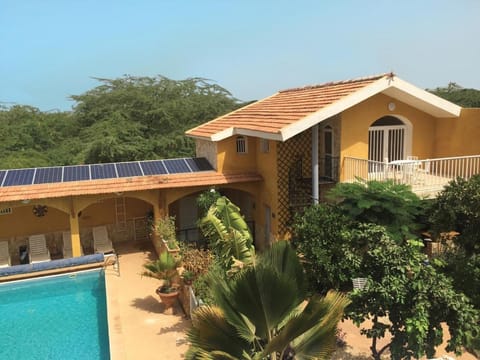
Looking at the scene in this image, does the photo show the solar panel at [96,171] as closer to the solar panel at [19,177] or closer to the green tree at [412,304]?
the solar panel at [19,177]

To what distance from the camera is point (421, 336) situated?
292 inches

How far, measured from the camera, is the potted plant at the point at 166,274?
568 inches

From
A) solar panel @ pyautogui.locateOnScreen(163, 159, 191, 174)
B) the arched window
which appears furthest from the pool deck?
the arched window

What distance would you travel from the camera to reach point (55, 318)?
15000 mm

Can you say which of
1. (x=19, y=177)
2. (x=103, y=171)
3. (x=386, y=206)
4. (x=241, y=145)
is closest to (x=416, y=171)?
(x=386, y=206)

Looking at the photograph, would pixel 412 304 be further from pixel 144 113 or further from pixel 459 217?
pixel 144 113

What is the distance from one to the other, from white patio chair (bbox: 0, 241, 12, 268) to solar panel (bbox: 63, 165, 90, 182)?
4710 mm

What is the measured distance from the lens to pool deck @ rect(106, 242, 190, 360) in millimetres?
11938

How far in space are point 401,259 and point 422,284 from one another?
65 centimetres

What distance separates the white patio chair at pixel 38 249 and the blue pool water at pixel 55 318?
198cm

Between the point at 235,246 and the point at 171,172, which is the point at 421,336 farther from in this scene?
the point at 171,172

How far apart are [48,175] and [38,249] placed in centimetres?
407

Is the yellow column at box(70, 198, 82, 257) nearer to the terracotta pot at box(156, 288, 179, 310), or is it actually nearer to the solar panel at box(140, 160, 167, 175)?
the solar panel at box(140, 160, 167, 175)

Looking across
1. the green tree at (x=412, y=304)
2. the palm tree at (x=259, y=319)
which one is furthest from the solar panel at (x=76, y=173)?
the green tree at (x=412, y=304)
